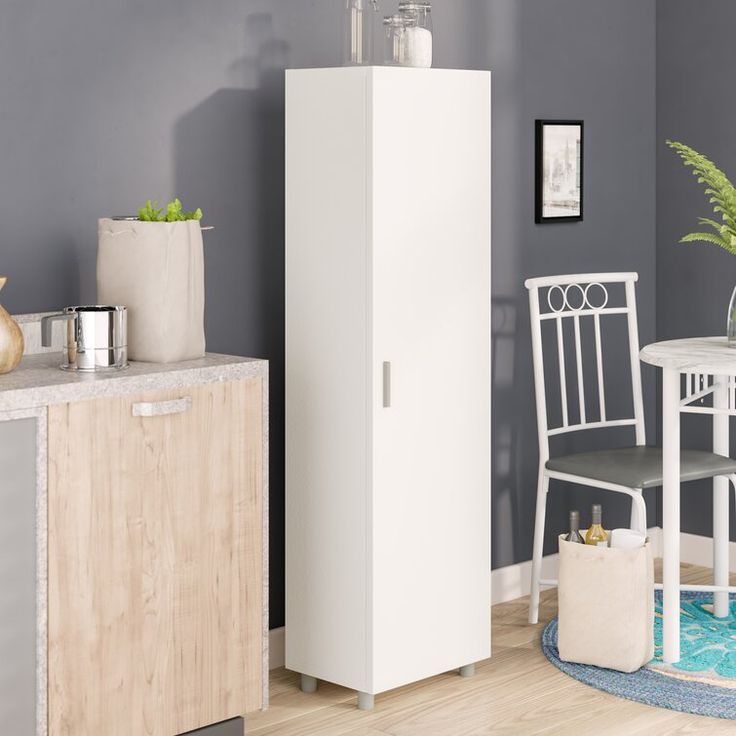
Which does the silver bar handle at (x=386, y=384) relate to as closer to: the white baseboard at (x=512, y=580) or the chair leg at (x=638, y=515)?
the chair leg at (x=638, y=515)

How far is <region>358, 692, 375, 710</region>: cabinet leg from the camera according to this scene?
3453 mm

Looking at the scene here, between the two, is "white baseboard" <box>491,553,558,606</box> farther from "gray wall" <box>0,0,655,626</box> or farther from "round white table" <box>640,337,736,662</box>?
"round white table" <box>640,337,736,662</box>

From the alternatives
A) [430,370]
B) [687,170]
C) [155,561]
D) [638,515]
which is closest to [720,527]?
[638,515]

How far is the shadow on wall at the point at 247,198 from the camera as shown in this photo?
3477 mm

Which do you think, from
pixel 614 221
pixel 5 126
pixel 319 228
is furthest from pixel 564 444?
pixel 5 126

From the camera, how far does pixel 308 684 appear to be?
356 centimetres

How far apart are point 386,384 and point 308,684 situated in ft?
2.72

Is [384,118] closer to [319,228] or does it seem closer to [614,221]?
[319,228]

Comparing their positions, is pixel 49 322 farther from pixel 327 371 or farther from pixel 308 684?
pixel 308 684

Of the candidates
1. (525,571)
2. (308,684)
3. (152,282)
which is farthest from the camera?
(525,571)

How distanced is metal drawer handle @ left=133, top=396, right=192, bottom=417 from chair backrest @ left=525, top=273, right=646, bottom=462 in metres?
1.47

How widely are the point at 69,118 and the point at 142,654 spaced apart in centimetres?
123

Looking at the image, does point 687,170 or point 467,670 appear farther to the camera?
point 687,170

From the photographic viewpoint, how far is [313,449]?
345cm
